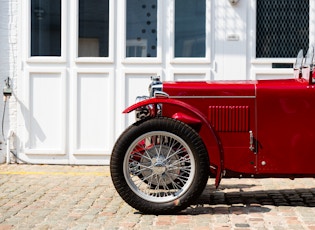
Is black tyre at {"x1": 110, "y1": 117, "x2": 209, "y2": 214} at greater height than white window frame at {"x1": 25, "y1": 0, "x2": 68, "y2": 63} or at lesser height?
lesser

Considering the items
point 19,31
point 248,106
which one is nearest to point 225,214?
point 248,106

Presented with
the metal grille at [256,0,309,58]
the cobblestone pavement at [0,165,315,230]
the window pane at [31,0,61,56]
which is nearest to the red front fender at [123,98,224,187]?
the cobblestone pavement at [0,165,315,230]

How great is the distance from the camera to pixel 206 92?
18.9 ft

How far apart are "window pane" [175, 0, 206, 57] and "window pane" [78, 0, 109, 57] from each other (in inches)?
37.3

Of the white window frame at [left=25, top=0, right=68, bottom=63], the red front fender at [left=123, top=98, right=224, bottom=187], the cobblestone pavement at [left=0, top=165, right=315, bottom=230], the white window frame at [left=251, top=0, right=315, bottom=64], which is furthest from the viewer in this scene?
the white window frame at [left=25, top=0, right=68, bottom=63]

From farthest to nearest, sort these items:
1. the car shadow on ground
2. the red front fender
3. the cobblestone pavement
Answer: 1. the car shadow on ground
2. the red front fender
3. the cobblestone pavement

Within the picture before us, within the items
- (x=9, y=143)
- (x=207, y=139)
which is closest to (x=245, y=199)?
(x=207, y=139)

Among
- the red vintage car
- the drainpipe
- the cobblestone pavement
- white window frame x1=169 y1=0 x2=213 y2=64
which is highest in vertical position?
white window frame x1=169 y1=0 x2=213 y2=64

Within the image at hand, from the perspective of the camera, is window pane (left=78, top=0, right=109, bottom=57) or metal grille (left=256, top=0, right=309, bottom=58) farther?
window pane (left=78, top=0, right=109, bottom=57)

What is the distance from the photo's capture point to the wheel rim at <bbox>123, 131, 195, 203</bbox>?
17.8 feet

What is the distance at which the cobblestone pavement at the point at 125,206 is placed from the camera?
513 cm

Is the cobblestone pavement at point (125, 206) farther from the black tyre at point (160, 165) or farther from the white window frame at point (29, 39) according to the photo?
the white window frame at point (29, 39)

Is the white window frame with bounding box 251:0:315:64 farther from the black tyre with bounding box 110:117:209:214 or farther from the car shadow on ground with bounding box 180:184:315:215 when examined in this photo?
the black tyre with bounding box 110:117:209:214

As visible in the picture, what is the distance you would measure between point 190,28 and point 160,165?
3.45m
